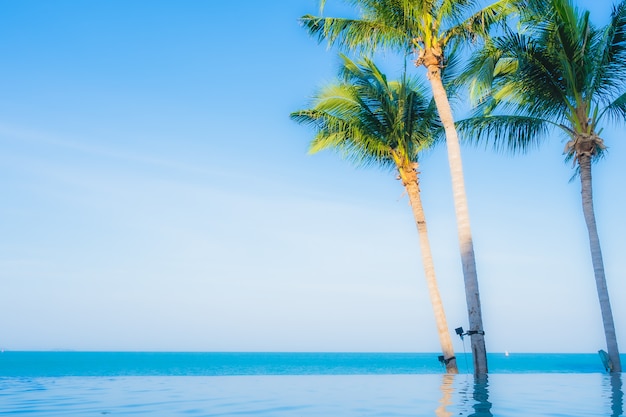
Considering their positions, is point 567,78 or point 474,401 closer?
point 474,401

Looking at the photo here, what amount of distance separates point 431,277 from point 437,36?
7.20 m

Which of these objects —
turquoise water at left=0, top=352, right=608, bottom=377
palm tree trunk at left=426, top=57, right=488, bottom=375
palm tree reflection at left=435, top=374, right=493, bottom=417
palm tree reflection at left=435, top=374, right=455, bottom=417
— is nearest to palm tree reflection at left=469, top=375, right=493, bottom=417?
palm tree reflection at left=435, top=374, right=493, bottom=417

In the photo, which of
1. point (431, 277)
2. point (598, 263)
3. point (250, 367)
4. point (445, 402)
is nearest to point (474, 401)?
point (445, 402)

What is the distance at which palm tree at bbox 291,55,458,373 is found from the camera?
61.3 feet

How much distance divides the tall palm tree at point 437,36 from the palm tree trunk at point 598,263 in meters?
3.83

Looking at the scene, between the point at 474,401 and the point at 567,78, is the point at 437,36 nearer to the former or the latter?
the point at 567,78

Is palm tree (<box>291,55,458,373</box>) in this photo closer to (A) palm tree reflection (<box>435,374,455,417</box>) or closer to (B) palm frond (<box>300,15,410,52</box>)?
(B) palm frond (<box>300,15,410,52</box>)

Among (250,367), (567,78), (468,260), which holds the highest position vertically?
(567,78)

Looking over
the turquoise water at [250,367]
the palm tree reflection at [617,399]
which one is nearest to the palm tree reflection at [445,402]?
the palm tree reflection at [617,399]

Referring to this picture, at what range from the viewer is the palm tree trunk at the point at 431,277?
662 inches

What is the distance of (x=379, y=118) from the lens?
62.4ft

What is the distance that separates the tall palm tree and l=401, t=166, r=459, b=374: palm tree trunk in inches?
149

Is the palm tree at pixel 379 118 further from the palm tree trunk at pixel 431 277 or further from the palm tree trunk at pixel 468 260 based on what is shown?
the palm tree trunk at pixel 468 260

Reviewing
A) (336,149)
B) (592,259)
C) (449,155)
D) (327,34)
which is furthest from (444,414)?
(336,149)
